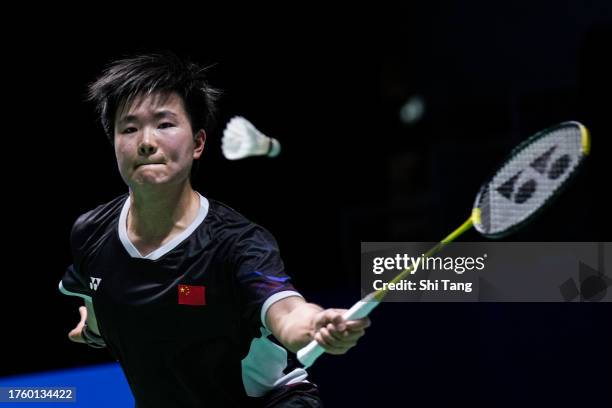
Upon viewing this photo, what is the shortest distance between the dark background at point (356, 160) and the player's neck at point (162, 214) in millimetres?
1450

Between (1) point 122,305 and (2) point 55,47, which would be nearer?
(1) point 122,305

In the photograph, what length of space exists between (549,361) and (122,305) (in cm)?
193

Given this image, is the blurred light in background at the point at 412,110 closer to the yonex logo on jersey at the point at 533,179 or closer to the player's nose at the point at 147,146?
the yonex logo on jersey at the point at 533,179

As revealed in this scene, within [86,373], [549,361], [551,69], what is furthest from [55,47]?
[551,69]

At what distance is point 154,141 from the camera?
2.23m

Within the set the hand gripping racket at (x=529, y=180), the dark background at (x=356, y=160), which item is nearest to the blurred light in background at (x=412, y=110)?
the dark background at (x=356, y=160)

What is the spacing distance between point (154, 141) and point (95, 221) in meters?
0.37

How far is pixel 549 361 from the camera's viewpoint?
3576mm

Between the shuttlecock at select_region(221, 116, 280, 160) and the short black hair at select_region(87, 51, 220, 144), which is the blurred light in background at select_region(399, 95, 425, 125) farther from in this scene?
the short black hair at select_region(87, 51, 220, 144)

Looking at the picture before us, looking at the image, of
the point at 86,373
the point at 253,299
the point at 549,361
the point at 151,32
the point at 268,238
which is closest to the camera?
the point at 253,299

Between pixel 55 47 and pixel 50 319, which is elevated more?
pixel 55 47

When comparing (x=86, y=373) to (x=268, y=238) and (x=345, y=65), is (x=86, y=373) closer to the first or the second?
(x=268, y=238)

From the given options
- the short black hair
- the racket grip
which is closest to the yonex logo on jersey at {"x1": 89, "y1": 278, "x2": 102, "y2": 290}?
the short black hair

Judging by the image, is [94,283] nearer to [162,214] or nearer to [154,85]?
[162,214]
